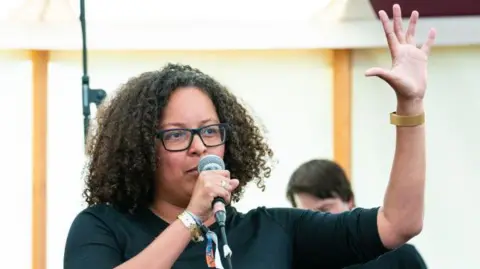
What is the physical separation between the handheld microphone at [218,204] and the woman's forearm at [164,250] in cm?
8

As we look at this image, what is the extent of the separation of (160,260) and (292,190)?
164 cm

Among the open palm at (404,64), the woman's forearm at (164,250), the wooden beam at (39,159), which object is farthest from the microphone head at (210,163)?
the wooden beam at (39,159)

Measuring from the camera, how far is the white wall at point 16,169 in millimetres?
4270

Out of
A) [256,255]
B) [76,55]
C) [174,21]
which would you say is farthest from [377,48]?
[256,255]

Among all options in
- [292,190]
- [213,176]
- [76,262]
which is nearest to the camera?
[213,176]

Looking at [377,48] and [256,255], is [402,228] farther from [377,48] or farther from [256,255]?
[377,48]

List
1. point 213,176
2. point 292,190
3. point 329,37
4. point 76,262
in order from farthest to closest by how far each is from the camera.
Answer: point 329,37 → point 292,190 → point 76,262 → point 213,176

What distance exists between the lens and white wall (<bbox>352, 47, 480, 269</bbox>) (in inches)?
168

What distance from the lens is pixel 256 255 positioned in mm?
2029

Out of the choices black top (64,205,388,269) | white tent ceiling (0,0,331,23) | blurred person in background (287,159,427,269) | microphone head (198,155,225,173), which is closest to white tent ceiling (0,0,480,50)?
white tent ceiling (0,0,331,23)

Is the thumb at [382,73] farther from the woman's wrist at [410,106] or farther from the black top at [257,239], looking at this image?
the black top at [257,239]

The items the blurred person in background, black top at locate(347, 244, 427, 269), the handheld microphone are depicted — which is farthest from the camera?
the blurred person in background

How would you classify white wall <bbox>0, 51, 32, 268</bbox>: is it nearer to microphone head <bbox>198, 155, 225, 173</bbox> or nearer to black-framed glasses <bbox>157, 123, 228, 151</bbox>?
black-framed glasses <bbox>157, 123, 228, 151</bbox>

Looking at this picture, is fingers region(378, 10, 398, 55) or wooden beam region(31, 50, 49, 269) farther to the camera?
wooden beam region(31, 50, 49, 269)
